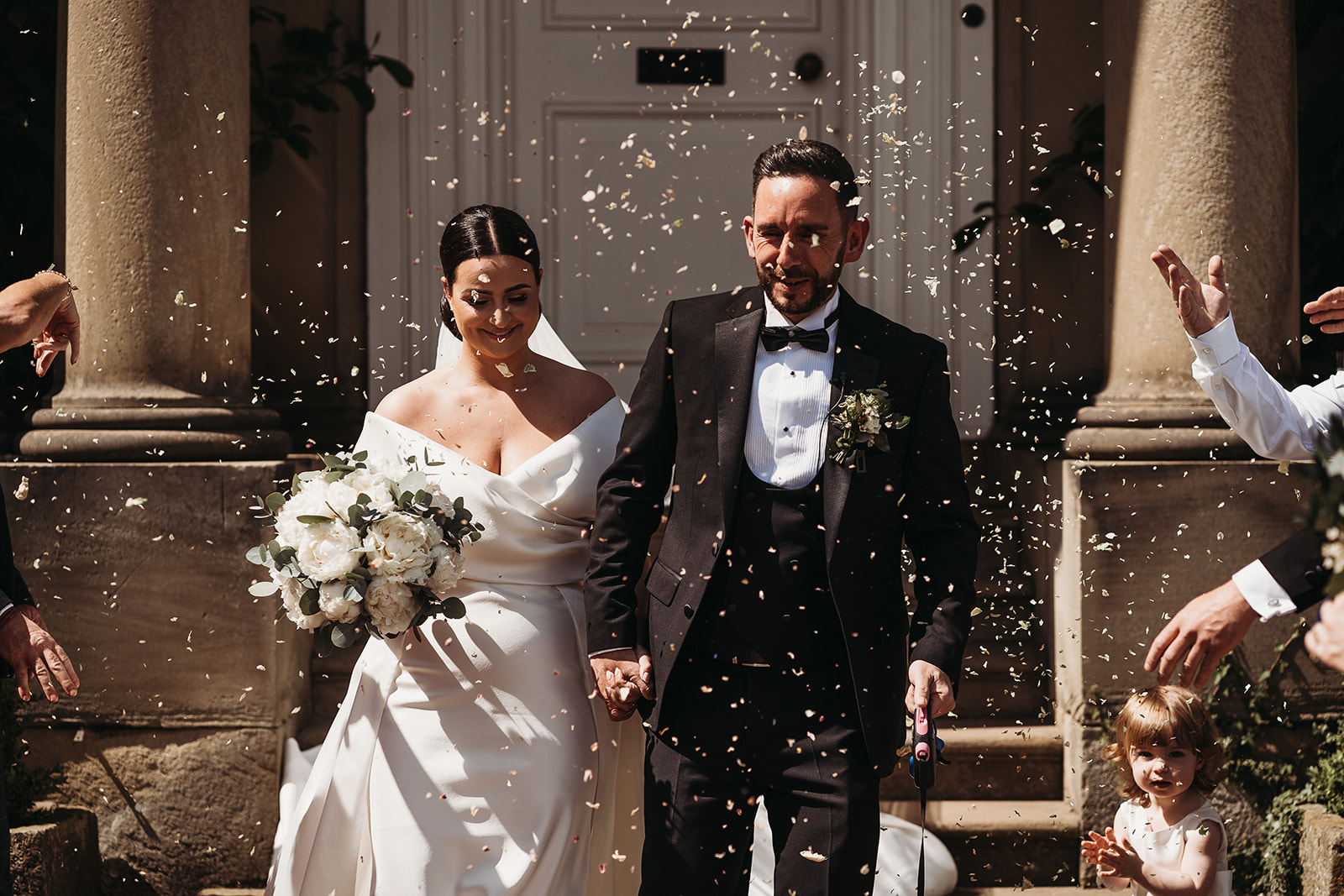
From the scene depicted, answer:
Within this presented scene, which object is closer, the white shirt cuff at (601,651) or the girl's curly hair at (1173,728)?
the white shirt cuff at (601,651)

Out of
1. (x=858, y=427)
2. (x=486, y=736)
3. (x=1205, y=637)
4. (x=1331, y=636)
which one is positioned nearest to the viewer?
(x=1331, y=636)

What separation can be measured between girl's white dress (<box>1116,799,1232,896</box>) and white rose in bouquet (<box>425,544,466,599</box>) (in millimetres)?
1815

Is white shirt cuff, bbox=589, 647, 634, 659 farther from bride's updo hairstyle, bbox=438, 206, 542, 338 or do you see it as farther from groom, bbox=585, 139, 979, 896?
bride's updo hairstyle, bbox=438, 206, 542, 338

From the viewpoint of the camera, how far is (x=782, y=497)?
8.95 ft

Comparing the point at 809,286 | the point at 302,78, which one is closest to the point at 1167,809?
the point at 809,286

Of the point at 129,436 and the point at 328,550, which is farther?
the point at 129,436

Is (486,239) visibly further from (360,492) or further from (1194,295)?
(1194,295)

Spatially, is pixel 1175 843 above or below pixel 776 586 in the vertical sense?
below

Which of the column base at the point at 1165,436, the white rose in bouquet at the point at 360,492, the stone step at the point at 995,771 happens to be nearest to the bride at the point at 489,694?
the white rose in bouquet at the point at 360,492

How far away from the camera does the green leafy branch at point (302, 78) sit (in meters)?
5.07

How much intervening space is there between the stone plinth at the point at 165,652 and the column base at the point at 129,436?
0.24ft

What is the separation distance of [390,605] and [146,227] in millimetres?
2223

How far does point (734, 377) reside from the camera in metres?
2.82

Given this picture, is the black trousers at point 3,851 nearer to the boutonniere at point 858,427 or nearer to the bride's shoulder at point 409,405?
the bride's shoulder at point 409,405
